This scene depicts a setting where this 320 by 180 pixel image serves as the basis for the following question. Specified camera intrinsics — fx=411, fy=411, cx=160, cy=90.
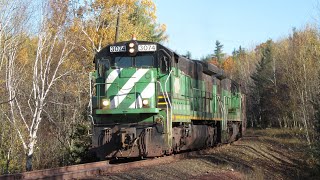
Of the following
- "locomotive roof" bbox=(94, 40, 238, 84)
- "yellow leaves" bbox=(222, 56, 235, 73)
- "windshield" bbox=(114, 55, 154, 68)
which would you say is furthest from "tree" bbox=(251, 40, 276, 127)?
"windshield" bbox=(114, 55, 154, 68)

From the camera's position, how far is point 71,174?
399 inches

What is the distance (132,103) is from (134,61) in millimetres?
1397

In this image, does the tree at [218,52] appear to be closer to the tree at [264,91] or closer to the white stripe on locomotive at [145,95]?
the tree at [264,91]

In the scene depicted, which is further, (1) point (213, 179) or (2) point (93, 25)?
(2) point (93, 25)

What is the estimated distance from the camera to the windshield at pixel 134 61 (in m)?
13.0

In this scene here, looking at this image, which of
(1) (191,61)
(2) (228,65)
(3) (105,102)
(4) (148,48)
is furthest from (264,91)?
(3) (105,102)

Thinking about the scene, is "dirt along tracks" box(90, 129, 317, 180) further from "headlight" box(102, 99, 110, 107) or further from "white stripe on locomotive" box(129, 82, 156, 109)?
"headlight" box(102, 99, 110, 107)

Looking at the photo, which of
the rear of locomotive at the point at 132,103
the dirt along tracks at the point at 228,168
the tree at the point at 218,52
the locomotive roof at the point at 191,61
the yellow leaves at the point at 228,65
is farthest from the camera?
the tree at the point at 218,52

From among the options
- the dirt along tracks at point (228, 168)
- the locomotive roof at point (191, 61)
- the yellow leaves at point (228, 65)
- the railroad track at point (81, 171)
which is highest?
the yellow leaves at point (228, 65)

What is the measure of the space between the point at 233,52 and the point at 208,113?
99434 mm

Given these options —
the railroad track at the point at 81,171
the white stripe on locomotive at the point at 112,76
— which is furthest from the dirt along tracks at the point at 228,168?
the white stripe on locomotive at the point at 112,76

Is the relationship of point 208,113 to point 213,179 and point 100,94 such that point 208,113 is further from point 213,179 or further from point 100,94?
point 213,179

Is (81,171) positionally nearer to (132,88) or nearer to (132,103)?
(132,103)

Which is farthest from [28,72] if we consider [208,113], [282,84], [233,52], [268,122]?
[233,52]
